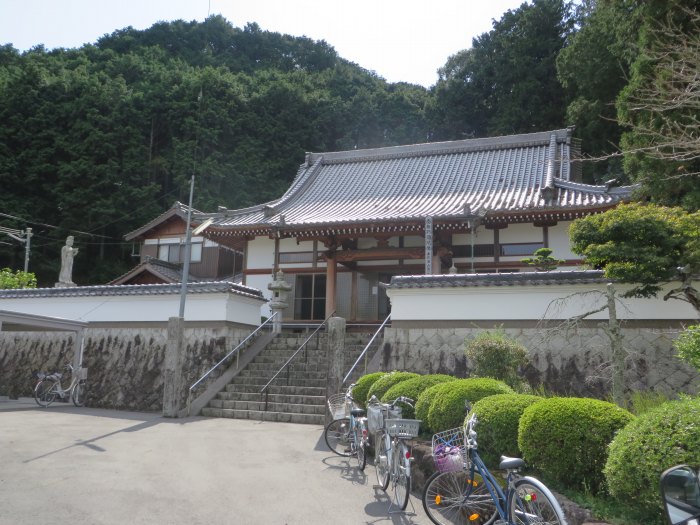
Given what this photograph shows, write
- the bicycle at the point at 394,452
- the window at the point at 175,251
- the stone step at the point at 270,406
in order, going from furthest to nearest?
the window at the point at 175,251 < the stone step at the point at 270,406 < the bicycle at the point at 394,452

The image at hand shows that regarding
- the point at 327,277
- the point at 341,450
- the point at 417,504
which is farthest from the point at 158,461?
the point at 327,277

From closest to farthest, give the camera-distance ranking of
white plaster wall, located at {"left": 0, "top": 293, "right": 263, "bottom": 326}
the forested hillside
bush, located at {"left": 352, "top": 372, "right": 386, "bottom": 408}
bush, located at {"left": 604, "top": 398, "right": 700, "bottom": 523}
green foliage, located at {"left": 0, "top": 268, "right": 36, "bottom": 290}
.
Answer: bush, located at {"left": 604, "top": 398, "right": 700, "bottom": 523}
bush, located at {"left": 352, "top": 372, "right": 386, "bottom": 408}
white plaster wall, located at {"left": 0, "top": 293, "right": 263, "bottom": 326}
green foliage, located at {"left": 0, "top": 268, "right": 36, "bottom": 290}
the forested hillside

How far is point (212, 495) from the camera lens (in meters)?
5.93

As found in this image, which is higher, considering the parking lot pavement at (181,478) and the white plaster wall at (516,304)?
the white plaster wall at (516,304)

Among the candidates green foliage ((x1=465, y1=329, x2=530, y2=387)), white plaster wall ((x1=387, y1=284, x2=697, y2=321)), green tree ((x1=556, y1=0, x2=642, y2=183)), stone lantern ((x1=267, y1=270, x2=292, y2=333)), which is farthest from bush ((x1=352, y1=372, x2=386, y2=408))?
green tree ((x1=556, y1=0, x2=642, y2=183))

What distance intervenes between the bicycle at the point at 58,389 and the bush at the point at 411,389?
30.6 ft

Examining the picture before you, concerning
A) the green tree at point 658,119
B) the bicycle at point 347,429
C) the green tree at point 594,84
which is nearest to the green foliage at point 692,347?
the bicycle at point 347,429

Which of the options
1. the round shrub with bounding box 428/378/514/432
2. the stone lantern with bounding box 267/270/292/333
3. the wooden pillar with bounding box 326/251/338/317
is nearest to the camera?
the round shrub with bounding box 428/378/514/432

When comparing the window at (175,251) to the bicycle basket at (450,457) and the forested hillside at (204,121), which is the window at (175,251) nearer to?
the forested hillside at (204,121)

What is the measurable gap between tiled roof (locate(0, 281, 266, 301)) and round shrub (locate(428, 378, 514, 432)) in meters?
7.87

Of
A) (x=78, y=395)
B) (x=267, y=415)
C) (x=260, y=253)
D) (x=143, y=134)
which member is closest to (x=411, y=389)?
(x=267, y=415)

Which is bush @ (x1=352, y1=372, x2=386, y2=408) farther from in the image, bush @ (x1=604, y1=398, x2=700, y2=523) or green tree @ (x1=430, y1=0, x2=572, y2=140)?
green tree @ (x1=430, y1=0, x2=572, y2=140)

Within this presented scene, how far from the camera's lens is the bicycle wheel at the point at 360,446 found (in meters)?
7.32

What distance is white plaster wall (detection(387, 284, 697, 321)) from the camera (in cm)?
957
